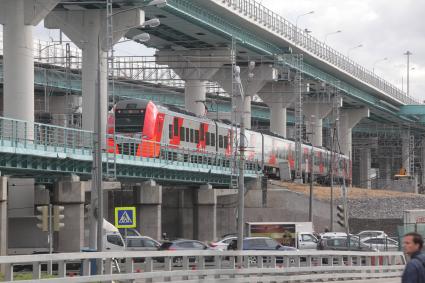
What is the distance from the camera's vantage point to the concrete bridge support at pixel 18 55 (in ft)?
157

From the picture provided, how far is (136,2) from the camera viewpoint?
56.1 metres

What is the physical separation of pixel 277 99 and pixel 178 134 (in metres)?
39.5

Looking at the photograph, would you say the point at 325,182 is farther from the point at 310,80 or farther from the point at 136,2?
the point at 136,2

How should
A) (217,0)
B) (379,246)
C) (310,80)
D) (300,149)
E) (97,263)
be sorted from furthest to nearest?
(310,80) → (300,149) → (217,0) → (379,246) → (97,263)

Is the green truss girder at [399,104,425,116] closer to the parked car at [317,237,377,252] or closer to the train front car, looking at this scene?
the train front car

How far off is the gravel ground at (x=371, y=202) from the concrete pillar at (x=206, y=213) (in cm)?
1000

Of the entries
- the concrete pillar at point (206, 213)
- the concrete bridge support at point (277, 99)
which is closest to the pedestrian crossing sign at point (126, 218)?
the concrete pillar at point (206, 213)

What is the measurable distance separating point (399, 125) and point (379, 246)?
96.7 meters

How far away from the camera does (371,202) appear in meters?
83.4

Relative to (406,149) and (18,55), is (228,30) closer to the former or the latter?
(18,55)

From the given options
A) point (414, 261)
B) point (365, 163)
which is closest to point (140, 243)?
point (414, 261)

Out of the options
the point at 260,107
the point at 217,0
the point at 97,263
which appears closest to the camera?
the point at 97,263

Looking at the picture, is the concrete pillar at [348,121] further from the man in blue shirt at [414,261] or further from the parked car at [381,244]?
the man in blue shirt at [414,261]

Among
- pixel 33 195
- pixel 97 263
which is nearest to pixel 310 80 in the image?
pixel 33 195
